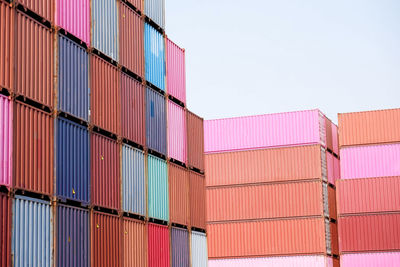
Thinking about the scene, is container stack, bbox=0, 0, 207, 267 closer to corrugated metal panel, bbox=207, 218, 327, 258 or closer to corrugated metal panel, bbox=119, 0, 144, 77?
corrugated metal panel, bbox=119, 0, 144, 77

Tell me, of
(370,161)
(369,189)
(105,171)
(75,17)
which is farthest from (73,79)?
(370,161)

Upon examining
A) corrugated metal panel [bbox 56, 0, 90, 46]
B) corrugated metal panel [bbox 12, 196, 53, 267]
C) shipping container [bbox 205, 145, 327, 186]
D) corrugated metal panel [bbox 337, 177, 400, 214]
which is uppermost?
corrugated metal panel [bbox 56, 0, 90, 46]

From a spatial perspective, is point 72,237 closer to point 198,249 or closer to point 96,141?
point 96,141

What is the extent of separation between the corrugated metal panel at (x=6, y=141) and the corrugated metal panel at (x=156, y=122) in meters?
10.5

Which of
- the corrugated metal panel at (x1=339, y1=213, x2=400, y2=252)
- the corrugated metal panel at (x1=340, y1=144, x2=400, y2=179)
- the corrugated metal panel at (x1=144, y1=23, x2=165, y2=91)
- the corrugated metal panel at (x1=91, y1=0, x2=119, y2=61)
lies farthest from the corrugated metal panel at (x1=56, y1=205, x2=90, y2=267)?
the corrugated metal panel at (x1=340, y1=144, x2=400, y2=179)

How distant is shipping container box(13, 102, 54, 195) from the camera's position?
23656mm

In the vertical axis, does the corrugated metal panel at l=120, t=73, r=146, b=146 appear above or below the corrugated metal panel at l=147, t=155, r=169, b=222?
above

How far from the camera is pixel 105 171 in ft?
95.5

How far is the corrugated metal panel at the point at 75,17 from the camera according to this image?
27.2 m

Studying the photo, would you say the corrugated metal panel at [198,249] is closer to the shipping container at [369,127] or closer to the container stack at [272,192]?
the container stack at [272,192]

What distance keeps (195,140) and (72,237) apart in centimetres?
1427

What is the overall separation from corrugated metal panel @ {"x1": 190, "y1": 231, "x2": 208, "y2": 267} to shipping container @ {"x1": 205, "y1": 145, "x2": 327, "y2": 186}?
15.6 m

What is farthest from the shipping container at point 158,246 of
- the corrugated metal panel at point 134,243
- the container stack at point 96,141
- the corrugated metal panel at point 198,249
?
the corrugated metal panel at point 198,249

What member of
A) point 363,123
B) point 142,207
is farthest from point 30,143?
point 363,123
